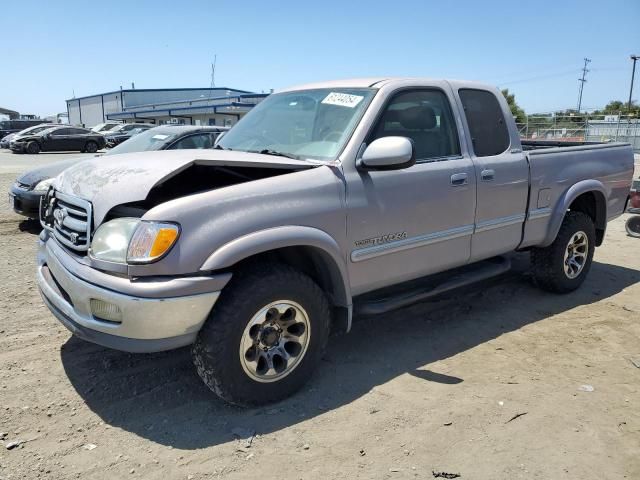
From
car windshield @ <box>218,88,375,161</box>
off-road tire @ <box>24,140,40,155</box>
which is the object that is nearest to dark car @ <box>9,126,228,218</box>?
car windshield @ <box>218,88,375,161</box>

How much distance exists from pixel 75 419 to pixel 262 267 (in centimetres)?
139

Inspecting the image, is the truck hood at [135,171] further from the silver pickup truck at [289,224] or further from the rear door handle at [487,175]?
the rear door handle at [487,175]

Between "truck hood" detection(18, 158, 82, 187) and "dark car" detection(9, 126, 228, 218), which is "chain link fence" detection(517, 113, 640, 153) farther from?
"truck hood" detection(18, 158, 82, 187)

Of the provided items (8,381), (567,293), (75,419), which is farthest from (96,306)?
(567,293)

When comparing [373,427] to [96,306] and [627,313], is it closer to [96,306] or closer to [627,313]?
[96,306]

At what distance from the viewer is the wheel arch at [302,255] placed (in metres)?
2.84

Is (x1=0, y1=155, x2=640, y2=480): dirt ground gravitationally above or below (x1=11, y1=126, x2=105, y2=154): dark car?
below

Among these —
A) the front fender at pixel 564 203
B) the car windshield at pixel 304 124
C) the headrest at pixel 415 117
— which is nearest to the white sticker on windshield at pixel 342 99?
the car windshield at pixel 304 124

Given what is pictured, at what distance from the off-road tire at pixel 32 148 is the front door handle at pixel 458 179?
90.6ft

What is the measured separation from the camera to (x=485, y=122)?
446 cm

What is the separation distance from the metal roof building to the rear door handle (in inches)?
1252

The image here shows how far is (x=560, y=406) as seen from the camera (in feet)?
10.9

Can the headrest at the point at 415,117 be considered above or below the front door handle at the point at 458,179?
above

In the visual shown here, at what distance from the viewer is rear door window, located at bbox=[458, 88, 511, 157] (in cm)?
432
